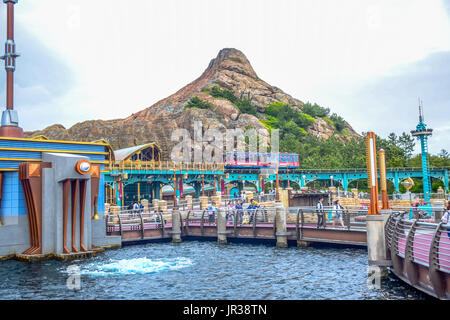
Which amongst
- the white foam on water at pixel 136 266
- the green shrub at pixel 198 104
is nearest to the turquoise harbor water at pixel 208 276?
the white foam on water at pixel 136 266

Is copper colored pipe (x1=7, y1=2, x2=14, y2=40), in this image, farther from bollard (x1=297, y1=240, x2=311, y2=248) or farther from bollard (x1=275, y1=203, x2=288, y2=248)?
bollard (x1=297, y1=240, x2=311, y2=248)

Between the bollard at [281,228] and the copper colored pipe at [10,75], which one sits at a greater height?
the copper colored pipe at [10,75]

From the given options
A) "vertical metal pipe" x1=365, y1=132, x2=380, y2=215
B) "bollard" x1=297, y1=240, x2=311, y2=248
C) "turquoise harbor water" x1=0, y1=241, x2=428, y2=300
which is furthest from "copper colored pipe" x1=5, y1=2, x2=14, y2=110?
"vertical metal pipe" x1=365, y1=132, x2=380, y2=215

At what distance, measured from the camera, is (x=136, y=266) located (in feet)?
66.8

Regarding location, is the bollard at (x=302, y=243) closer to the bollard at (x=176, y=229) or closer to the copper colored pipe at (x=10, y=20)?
the bollard at (x=176, y=229)

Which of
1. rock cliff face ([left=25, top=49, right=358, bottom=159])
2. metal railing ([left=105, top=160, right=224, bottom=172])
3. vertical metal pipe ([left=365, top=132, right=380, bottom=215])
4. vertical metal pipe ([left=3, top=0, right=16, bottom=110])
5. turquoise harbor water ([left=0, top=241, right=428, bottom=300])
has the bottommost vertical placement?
turquoise harbor water ([left=0, top=241, right=428, bottom=300])

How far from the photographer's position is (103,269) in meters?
19.7

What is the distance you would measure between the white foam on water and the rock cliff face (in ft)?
239

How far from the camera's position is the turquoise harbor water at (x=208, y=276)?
1497 centimetres

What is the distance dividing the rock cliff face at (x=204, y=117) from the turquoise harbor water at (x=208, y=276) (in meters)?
72.4

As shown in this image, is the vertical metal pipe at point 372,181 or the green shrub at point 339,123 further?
the green shrub at point 339,123

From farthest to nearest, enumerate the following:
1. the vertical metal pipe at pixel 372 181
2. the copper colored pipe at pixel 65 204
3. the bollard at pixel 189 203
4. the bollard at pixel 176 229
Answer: the bollard at pixel 189 203, the bollard at pixel 176 229, the copper colored pipe at pixel 65 204, the vertical metal pipe at pixel 372 181

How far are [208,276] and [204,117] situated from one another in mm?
87175

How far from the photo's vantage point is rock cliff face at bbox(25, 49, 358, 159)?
97.7 meters
